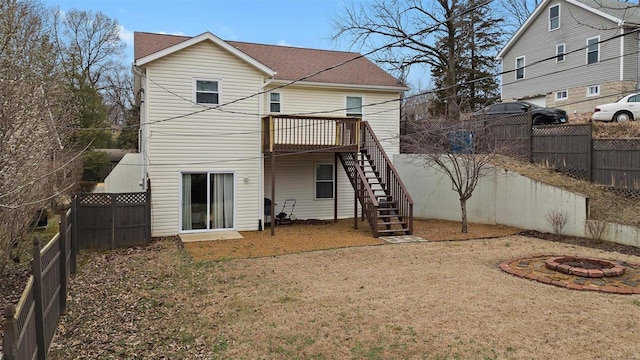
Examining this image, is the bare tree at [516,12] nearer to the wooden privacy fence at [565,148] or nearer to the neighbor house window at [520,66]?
the neighbor house window at [520,66]

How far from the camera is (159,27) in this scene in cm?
1806

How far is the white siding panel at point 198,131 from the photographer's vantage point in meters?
12.3

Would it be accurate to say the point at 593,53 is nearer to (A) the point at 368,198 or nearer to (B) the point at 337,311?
(A) the point at 368,198

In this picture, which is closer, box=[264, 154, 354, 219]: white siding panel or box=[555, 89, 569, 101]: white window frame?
box=[264, 154, 354, 219]: white siding panel

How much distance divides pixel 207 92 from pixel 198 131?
124 centimetres

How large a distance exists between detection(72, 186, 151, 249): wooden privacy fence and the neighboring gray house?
56.9ft

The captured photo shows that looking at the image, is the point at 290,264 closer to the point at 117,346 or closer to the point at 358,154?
the point at 117,346

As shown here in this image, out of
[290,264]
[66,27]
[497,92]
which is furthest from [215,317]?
[66,27]

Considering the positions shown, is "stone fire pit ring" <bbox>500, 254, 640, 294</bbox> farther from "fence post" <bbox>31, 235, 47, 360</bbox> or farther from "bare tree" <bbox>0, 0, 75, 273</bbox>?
"bare tree" <bbox>0, 0, 75, 273</bbox>

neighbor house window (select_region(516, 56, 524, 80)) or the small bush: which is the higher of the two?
neighbor house window (select_region(516, 56, 524, 80))

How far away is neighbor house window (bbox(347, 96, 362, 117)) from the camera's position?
1631 cm

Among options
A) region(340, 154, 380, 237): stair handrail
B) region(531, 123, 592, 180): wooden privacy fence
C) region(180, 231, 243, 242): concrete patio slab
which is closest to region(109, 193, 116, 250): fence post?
region(180, 231, 243, 242): concrete patio slab

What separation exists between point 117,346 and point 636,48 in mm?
26713

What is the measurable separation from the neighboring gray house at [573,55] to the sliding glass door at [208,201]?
14700mm
